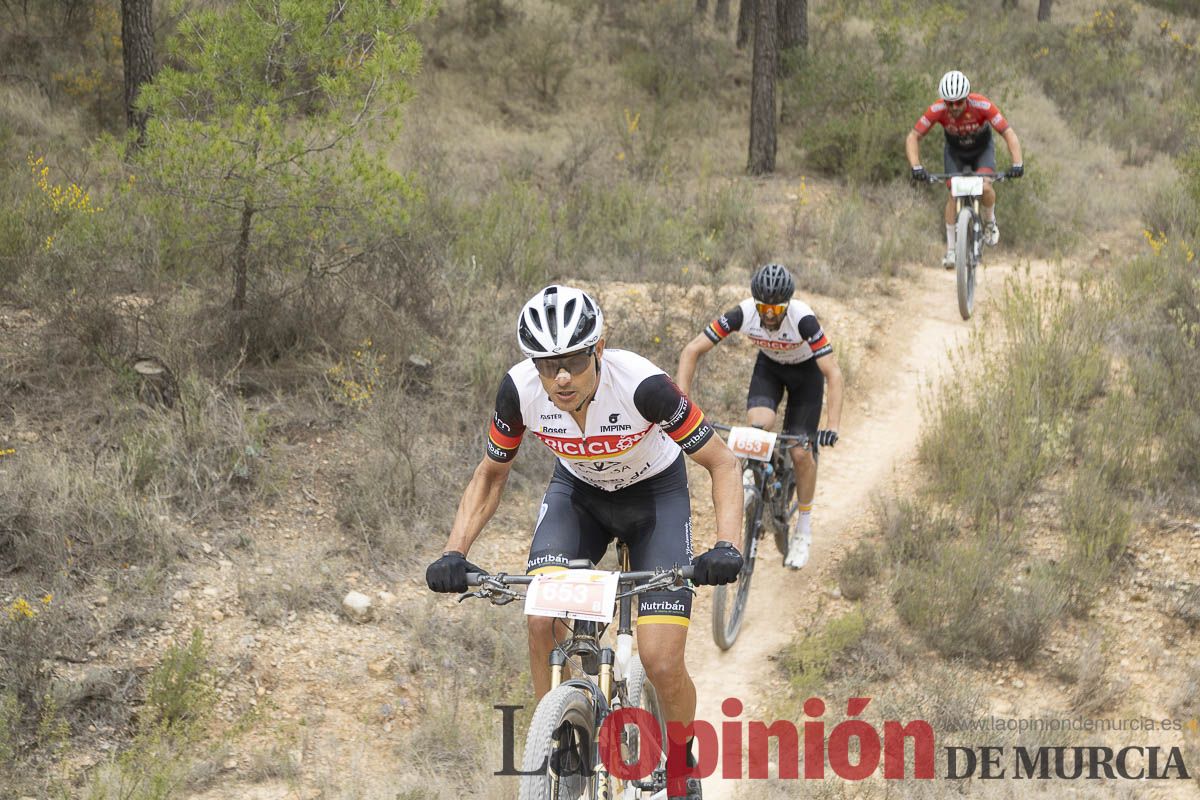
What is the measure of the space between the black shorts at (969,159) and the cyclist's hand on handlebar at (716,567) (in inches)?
316

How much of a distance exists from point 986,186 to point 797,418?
468 centimetres

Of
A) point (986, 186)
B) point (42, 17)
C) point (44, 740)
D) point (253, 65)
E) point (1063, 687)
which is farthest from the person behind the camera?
point (42, 17)

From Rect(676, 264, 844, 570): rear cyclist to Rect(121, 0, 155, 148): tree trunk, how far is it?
261 inches

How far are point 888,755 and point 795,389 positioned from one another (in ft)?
7.56

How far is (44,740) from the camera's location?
14.7 ft

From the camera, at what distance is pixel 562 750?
322 centimetres

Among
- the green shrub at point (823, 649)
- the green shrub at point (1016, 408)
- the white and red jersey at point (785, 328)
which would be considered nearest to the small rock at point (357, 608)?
the green shrub at point (823, 649)

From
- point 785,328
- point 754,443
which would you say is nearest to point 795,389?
point 785,328

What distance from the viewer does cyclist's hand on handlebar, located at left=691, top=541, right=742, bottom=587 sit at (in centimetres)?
324

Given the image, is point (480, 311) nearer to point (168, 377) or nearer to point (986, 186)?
point (168, 377)

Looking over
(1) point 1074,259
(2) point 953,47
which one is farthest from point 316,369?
(2) point 953,47

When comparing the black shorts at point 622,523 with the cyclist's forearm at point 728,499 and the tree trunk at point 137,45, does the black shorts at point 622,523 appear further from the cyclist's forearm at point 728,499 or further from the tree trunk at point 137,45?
the tree trunk at point 137,45

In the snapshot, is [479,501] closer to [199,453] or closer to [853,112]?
[199,453]

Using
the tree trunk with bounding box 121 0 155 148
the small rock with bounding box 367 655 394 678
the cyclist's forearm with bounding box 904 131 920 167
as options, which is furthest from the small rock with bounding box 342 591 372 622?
the cyclist's forearm with bounding box 904 131 920 167
